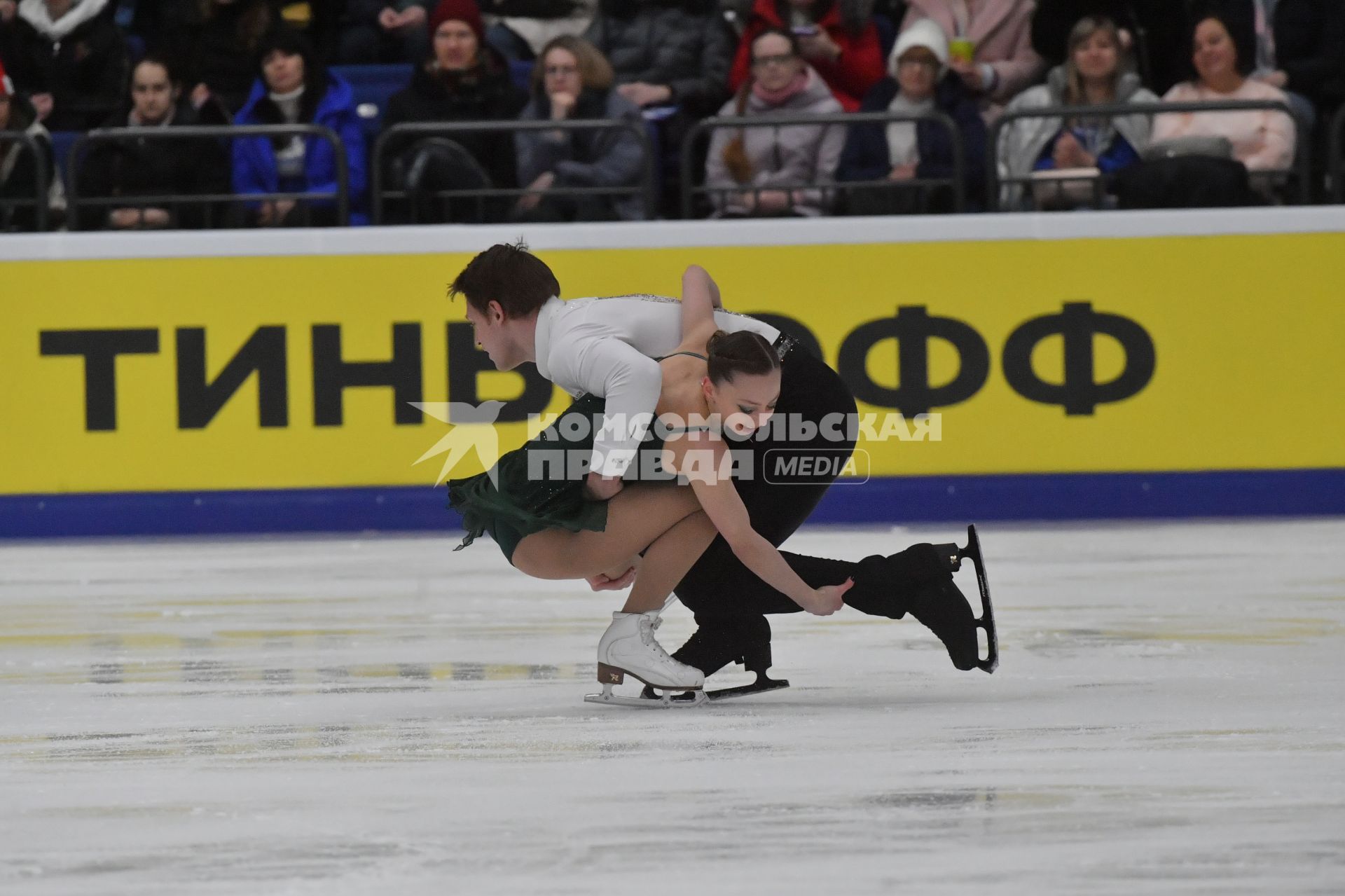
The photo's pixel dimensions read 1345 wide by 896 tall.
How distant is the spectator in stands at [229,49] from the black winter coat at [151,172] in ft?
3.69

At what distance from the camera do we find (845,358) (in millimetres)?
7230

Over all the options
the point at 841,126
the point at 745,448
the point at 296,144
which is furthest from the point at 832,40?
the point at 745,448

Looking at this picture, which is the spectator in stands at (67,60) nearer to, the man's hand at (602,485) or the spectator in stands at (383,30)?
the spectator in stands at (383,30)

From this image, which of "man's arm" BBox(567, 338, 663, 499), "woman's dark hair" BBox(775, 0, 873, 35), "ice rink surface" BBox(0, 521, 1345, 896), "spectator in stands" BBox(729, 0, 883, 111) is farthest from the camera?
"woman's dark hair" BBox(775, 0, 873, 35)

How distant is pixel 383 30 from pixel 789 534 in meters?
6.08

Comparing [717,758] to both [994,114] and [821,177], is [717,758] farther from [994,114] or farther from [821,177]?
[994,114]

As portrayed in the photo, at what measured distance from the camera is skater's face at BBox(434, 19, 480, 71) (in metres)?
7.82

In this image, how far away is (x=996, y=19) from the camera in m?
8.28

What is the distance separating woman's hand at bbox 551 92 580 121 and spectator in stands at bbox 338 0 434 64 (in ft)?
5.27

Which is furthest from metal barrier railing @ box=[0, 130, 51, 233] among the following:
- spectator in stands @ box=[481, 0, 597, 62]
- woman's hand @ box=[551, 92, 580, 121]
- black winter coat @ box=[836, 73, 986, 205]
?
black winter coat @ box=[836, 73, 986, 205]

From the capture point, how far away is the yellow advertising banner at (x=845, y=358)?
7.18 meters

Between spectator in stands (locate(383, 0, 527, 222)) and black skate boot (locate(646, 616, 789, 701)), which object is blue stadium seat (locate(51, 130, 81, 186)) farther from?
black skate boot (locate(646, 616, 789, 701))

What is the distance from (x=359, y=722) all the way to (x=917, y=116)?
427cm

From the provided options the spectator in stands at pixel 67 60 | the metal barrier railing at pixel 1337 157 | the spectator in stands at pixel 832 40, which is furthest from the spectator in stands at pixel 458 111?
the metal barrier railing at pixel 1337 157
